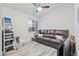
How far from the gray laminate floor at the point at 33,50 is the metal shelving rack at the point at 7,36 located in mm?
102

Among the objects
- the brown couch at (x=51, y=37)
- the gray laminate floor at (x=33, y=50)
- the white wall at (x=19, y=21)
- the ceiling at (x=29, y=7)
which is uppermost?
the ceiling at (x=29, y=7)

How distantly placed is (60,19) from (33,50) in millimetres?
723

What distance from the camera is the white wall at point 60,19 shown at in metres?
1.68

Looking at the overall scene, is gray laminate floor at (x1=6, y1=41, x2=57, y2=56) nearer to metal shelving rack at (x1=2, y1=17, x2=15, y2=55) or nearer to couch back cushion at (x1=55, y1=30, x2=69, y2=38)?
metal shelving rack at (x1=2, y1=17, x2=15, y2=55)

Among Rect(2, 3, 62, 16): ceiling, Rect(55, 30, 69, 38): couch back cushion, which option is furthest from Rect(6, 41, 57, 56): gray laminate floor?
Rect(2, 3, 62, 16): ceiling

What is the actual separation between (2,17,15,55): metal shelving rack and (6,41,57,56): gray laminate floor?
102mm

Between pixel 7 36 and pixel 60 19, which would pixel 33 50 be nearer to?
pixel 7 36

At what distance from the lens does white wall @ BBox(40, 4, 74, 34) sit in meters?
1.68

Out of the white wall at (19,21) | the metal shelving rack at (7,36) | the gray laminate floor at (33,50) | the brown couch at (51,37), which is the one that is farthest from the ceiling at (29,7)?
the gray laminate floor at (33,50)

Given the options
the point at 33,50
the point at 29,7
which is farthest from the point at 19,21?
the point at 33,50

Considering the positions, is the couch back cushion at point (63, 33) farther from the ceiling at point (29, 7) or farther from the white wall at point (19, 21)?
the white wall at point (19, 21)

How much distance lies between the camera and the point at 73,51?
1691mm

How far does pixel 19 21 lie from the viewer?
1.74 metres

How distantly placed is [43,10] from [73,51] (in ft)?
2.89
